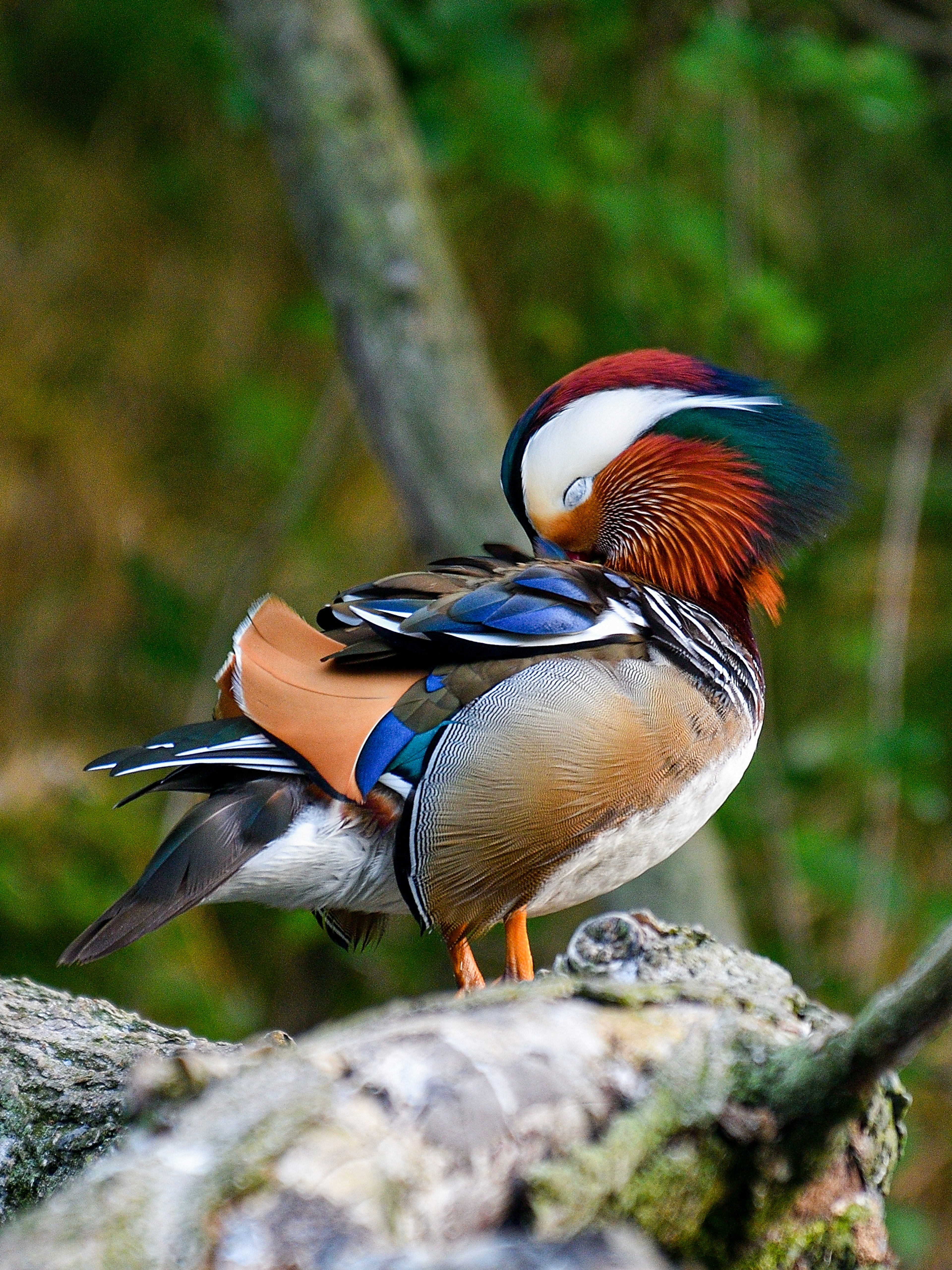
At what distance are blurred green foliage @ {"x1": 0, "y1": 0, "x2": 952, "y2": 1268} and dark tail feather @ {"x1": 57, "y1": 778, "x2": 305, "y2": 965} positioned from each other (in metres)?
1.78

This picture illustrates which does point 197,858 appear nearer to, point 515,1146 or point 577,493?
point 515,1146

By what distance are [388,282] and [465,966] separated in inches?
66.9

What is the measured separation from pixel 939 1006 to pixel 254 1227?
47 centimetres

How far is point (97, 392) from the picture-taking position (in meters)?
3.93

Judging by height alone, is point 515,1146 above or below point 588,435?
below

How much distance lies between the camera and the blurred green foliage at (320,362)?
Answer: 136 inches

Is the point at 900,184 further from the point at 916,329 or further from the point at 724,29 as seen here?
the point at 724,29

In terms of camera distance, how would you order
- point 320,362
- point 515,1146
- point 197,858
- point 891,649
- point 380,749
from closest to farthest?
point 515,1146, point 197,858, point 380,749, point 891,649, point 320,362

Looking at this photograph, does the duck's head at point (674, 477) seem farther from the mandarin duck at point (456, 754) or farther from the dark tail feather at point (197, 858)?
the dark tail feather at point (197, 858)

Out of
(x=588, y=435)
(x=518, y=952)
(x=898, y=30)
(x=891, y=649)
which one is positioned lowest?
(x=891, y=649)

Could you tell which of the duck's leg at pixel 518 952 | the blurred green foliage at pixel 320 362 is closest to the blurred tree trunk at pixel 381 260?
the blurred green foliage at pixel 320 362

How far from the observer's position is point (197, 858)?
157 centimetres

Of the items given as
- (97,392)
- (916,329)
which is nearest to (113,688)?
(97,392)

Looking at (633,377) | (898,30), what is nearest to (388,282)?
(633,377)
